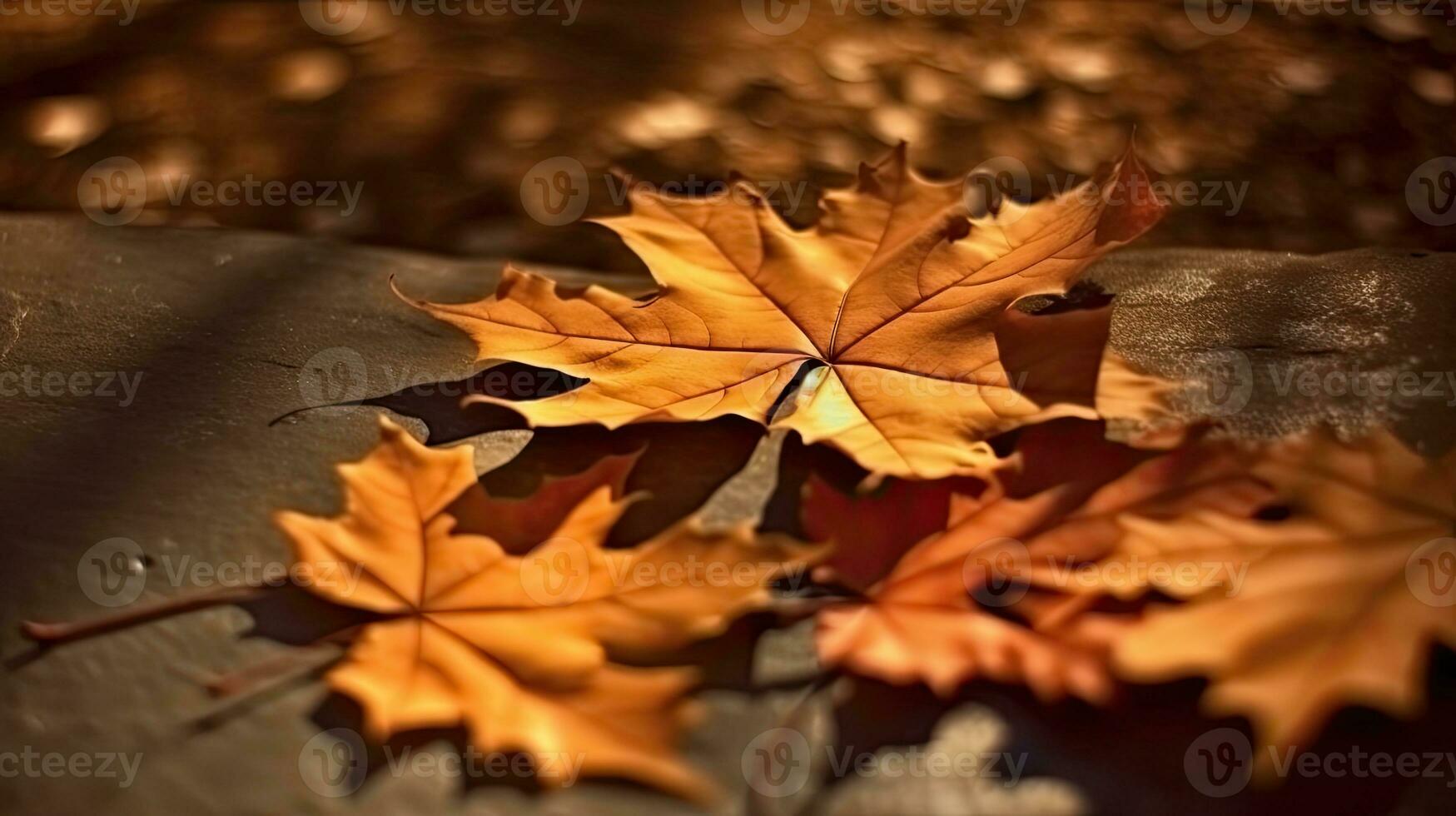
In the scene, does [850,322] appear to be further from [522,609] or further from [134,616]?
[134,616]

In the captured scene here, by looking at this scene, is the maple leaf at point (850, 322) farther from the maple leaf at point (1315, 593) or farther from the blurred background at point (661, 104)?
the blurred background at point (661, 104)

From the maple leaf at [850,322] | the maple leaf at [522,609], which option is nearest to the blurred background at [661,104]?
the maple leaf at [850,322]

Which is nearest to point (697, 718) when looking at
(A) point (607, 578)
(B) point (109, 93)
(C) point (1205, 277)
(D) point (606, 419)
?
(A) point (607, 578)

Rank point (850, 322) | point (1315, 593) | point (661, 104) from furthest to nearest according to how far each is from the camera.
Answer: point (661, 104), point (850, 322), point (1315, 593)

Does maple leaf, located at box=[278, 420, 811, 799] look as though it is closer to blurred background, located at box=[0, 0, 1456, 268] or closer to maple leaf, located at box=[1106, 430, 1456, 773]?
maple leaf, located at box=[1106, 430, 1456, 773]

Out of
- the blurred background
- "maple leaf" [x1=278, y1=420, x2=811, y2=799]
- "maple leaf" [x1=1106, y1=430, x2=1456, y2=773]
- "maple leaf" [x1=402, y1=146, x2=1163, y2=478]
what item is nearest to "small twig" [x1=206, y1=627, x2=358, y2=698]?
"maple leaf" [x1=278, y1=420, x2=811, y2=799]

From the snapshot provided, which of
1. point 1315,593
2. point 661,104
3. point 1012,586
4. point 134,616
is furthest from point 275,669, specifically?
point 661,104

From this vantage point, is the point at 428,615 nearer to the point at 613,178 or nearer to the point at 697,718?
the point at 697,718
